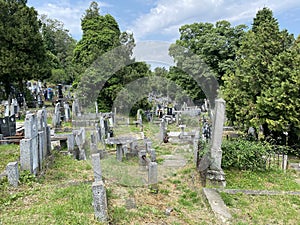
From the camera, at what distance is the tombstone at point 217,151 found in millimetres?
6660

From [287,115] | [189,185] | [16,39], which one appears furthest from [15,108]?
[287,115]

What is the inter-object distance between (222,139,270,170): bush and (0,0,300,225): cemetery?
0.03m

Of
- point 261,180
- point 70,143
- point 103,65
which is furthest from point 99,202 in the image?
point 103,65

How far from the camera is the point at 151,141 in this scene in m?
11.3

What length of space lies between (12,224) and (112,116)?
1093 centimetres

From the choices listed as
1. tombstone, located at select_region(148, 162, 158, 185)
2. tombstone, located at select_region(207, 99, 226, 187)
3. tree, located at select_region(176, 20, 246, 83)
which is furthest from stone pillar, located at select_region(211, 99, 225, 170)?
tree, located at select_region(176, 20, 246, 83)

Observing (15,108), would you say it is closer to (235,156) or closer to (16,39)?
(16,39)

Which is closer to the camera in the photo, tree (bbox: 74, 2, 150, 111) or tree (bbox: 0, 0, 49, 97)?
tree (bbox: 74, 2, 150, 111)

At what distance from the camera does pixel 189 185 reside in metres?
6.59

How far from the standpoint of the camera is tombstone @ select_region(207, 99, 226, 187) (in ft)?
21.9

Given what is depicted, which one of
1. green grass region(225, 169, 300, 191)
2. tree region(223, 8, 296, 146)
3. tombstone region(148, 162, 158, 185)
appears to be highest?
tree region(223, 8, 296, 146)

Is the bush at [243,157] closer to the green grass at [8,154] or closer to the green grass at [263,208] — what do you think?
the green grass at [263,208]

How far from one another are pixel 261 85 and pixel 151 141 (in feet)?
19.1

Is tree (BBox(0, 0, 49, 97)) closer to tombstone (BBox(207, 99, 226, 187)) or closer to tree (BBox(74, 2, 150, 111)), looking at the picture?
tree (BBox(74, 2, 150, 111))
